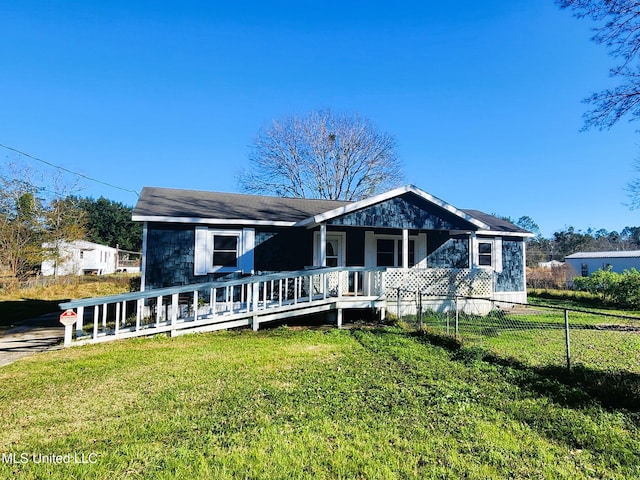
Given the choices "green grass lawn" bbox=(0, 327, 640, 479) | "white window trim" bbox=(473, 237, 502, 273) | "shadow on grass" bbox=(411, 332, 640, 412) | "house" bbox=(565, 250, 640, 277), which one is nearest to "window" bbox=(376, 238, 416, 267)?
"white window trim" bbox=(473, 237, 502, 273)

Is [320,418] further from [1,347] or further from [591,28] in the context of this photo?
[591,28]

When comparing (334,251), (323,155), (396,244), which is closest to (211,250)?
(334,251)

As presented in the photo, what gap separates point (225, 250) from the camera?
11.6 m

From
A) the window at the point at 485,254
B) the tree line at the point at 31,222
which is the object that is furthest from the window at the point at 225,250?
the tree line at the point at 31,222

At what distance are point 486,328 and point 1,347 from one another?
1166 centimetres

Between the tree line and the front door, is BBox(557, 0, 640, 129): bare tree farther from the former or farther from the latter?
the tree line

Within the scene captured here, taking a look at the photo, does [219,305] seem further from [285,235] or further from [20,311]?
[20,311]

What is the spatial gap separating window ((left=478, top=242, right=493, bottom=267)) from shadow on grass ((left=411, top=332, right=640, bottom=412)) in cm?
1003

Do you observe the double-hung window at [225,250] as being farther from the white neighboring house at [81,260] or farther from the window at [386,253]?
the white neighboring house at [81,260]

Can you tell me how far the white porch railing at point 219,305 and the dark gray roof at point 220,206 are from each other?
8.23 feet

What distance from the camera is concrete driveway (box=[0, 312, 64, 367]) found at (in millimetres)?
6867

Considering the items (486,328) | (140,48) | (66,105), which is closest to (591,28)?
(486,328)

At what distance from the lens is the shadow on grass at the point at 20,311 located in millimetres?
11023

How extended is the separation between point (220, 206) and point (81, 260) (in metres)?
29.1
